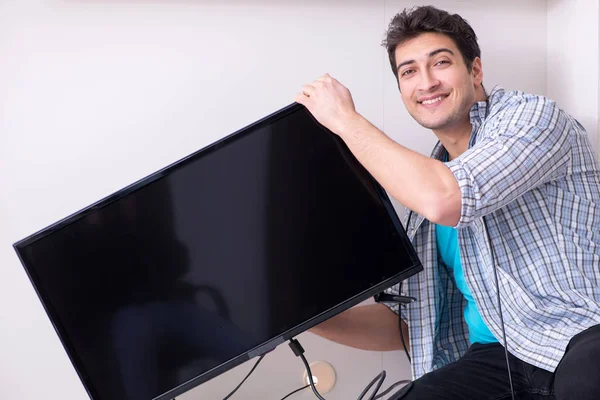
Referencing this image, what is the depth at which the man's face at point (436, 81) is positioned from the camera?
1.45 meters

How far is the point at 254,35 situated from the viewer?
1597 millimetres

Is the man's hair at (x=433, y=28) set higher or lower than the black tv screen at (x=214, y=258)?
higher

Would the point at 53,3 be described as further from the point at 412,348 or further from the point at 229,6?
the point at 412,348

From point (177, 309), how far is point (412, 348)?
665 mm

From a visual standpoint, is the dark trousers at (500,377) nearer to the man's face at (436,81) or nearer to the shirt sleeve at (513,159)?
the shirt sleeve at (513,159)

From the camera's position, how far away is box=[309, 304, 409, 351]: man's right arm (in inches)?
60.3

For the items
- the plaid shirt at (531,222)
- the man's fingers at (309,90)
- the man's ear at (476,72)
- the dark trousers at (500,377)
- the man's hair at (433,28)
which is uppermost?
the man's hair at (433,28)

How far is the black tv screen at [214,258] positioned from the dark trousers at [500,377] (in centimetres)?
31

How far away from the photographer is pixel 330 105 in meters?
1.26

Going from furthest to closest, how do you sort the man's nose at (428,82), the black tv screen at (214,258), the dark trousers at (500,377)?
1. the man's nose at (428,82)
2. the black tv screen at (214,258)
3. the dark trousers at (500,377)

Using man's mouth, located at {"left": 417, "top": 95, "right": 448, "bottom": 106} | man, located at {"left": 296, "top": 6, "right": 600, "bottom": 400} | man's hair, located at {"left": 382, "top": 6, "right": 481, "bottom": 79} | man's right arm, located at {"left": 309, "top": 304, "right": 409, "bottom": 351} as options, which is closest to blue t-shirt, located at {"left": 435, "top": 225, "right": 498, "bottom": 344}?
man, located at {"left": 296, "top": 6, "right": 600, "bottom": 400}

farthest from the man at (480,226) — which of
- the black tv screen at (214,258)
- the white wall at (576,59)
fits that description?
the white wall at (576,59)

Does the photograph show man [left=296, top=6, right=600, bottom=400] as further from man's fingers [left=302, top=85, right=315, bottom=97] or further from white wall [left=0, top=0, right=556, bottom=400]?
white wall [left=0, top=0, right=556, bottom=400]

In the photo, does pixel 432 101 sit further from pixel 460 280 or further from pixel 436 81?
pixel 460 280
